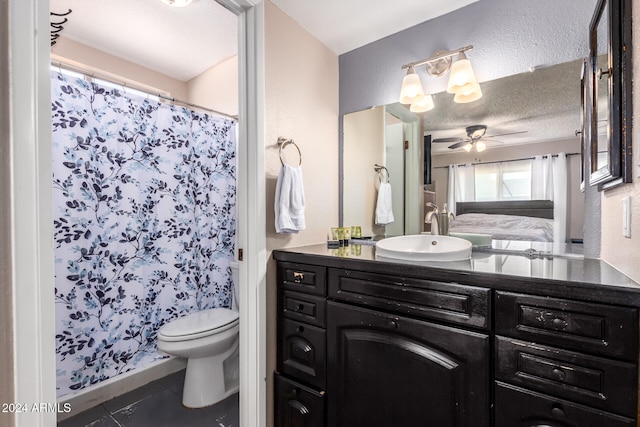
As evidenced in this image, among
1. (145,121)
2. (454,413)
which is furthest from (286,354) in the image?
(145,121)

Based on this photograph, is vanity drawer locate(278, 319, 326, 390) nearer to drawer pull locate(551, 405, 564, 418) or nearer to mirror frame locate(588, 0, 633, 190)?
drawer pull locate(551, 405, 564, 418)

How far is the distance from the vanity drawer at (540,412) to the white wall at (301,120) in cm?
105

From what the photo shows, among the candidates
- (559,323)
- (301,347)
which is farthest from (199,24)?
(559,323)

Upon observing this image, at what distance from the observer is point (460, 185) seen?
64.6 inches

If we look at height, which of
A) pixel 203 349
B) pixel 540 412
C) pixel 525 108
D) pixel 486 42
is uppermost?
pixel 486 42

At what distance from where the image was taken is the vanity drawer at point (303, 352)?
4.58 ft

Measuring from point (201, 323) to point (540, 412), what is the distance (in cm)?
175

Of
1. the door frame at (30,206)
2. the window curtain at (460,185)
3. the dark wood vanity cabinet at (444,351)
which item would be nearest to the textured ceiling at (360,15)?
the window curtain at (460,185)

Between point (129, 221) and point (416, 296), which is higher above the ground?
point (129, 221)

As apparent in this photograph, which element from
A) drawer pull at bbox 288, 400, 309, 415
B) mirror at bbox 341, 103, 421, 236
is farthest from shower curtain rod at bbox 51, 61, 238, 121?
drawer pull at bbox 288, 400, 309, 415

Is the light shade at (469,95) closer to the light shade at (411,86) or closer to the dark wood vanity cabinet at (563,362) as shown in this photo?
the light shade at (411,86)

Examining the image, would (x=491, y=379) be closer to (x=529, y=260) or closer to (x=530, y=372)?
(x=530, y=372)

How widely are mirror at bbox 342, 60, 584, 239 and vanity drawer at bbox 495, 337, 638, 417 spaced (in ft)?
2.33

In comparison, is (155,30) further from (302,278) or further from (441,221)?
(441,221)
